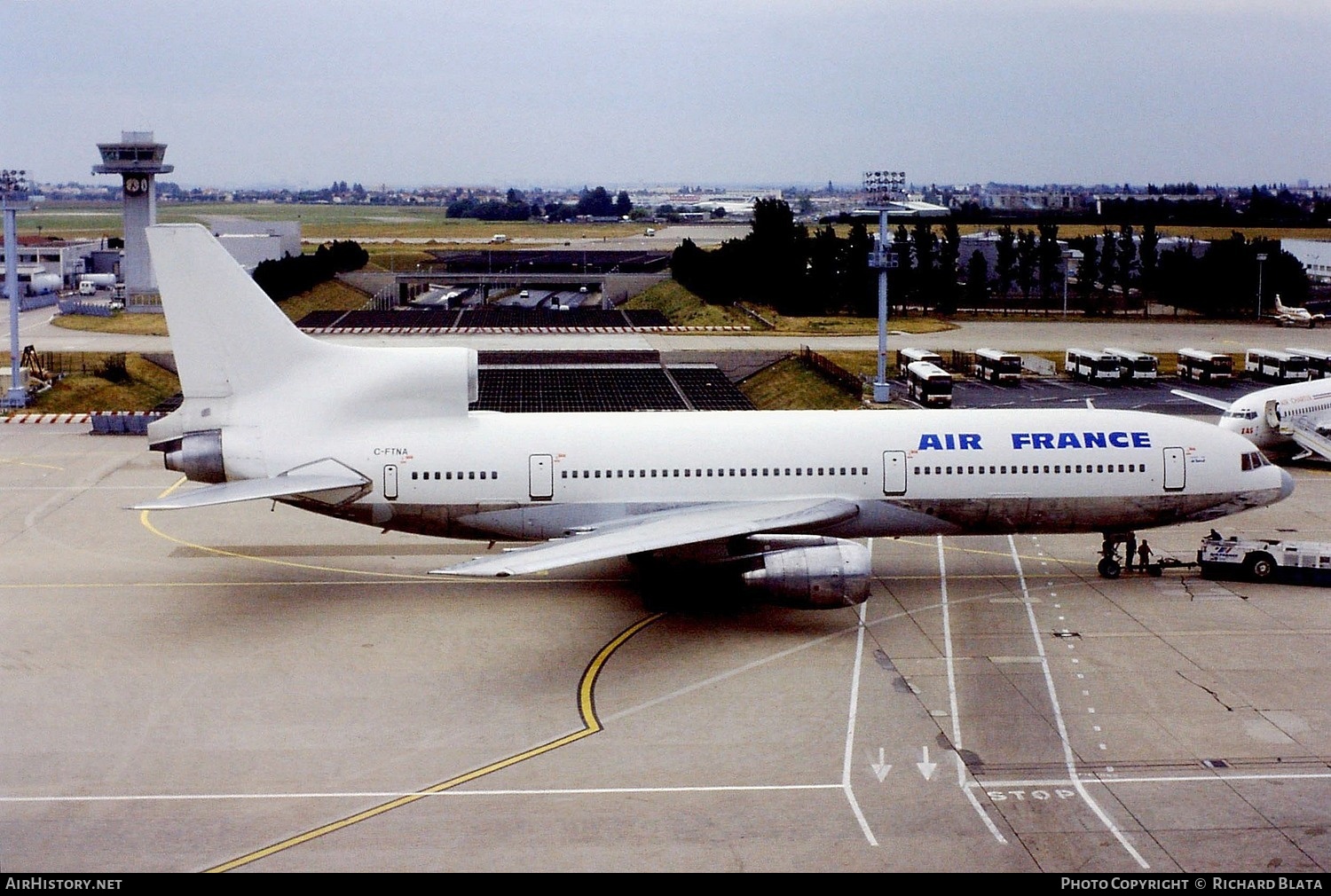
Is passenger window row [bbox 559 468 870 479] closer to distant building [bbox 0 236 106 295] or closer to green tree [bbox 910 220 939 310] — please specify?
green tree [bbox 910 220 939 310]

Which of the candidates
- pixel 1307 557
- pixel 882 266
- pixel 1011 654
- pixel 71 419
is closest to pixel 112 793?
pixel 1011 654

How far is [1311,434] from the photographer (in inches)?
2194

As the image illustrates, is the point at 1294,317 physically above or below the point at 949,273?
below

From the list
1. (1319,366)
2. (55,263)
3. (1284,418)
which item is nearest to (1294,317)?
(1319,366)

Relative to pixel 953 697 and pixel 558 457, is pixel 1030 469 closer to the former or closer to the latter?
pixel 953 697

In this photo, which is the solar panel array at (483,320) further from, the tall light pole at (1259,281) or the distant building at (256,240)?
the tall light pole at (1259,281)

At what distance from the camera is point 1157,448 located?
126 feet

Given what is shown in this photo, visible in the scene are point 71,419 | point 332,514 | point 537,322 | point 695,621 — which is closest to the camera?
point 695,621

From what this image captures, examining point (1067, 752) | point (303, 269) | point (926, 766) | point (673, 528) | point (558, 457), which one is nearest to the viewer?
point (926, 766)

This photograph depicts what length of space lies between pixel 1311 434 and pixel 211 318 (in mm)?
45499

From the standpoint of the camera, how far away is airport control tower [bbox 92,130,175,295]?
128125mm

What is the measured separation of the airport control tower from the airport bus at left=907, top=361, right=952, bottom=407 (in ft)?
290

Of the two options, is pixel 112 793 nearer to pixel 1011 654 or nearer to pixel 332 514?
pixel 332 514

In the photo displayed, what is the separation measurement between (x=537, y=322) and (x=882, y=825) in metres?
91.1
